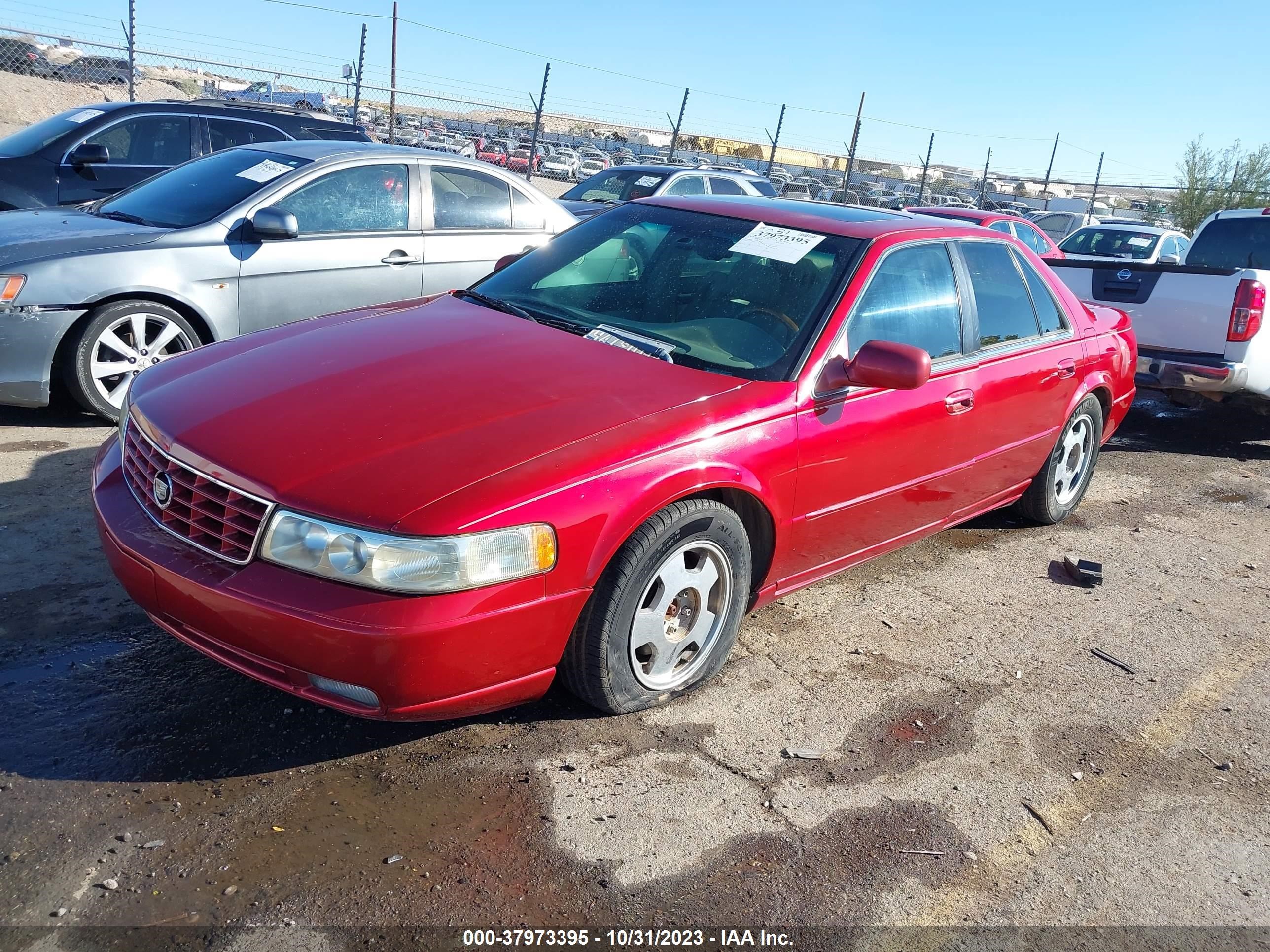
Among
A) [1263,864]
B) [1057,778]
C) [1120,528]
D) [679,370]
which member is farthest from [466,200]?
[1263,864]

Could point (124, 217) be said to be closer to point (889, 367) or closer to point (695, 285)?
point (695, 285)

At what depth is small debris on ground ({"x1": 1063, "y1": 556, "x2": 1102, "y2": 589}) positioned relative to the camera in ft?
15.8

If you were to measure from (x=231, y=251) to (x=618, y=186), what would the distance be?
292 inches

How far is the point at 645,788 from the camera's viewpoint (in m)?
2.94

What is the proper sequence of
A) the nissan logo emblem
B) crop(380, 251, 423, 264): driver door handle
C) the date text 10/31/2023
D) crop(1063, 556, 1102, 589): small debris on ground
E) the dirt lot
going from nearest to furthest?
the date text 10/31/2023, the dirt lot, the nissan logo emblem, crop(1063, 556, 1102, 589): small debris on ground, crop(380, 251, 423, 264): driver door handle

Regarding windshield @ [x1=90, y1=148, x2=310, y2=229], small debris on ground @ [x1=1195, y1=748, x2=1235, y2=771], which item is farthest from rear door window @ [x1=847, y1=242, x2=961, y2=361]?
windshield @ [x1=90, y1=148, x2=310, y2=229]

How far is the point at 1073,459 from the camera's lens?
A: 219 inches

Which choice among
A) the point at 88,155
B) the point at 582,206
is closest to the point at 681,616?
the point at 88,155

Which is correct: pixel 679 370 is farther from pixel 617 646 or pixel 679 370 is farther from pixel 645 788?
pixel 645 788

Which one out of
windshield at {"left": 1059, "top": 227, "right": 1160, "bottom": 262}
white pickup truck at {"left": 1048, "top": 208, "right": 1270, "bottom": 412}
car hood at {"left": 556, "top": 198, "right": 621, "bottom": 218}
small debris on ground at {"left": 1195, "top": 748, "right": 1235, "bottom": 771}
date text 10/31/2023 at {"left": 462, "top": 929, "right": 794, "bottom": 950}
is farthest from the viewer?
windshield at {"left": 1059, "top": 227, "right": 1160, "bottom": 262}

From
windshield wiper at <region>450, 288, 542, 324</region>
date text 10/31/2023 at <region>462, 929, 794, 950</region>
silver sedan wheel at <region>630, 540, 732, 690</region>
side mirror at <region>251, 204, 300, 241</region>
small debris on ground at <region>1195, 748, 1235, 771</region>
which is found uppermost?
side mirror at <region>251, 204, 300, 241</region>

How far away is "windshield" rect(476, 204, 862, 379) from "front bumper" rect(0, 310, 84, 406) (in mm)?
2408

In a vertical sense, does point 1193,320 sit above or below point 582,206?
below

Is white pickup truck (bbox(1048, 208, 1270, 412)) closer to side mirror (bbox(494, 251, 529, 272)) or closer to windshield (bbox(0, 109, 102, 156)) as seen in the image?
side mirror (bbox(494, 251, 529, 272))
